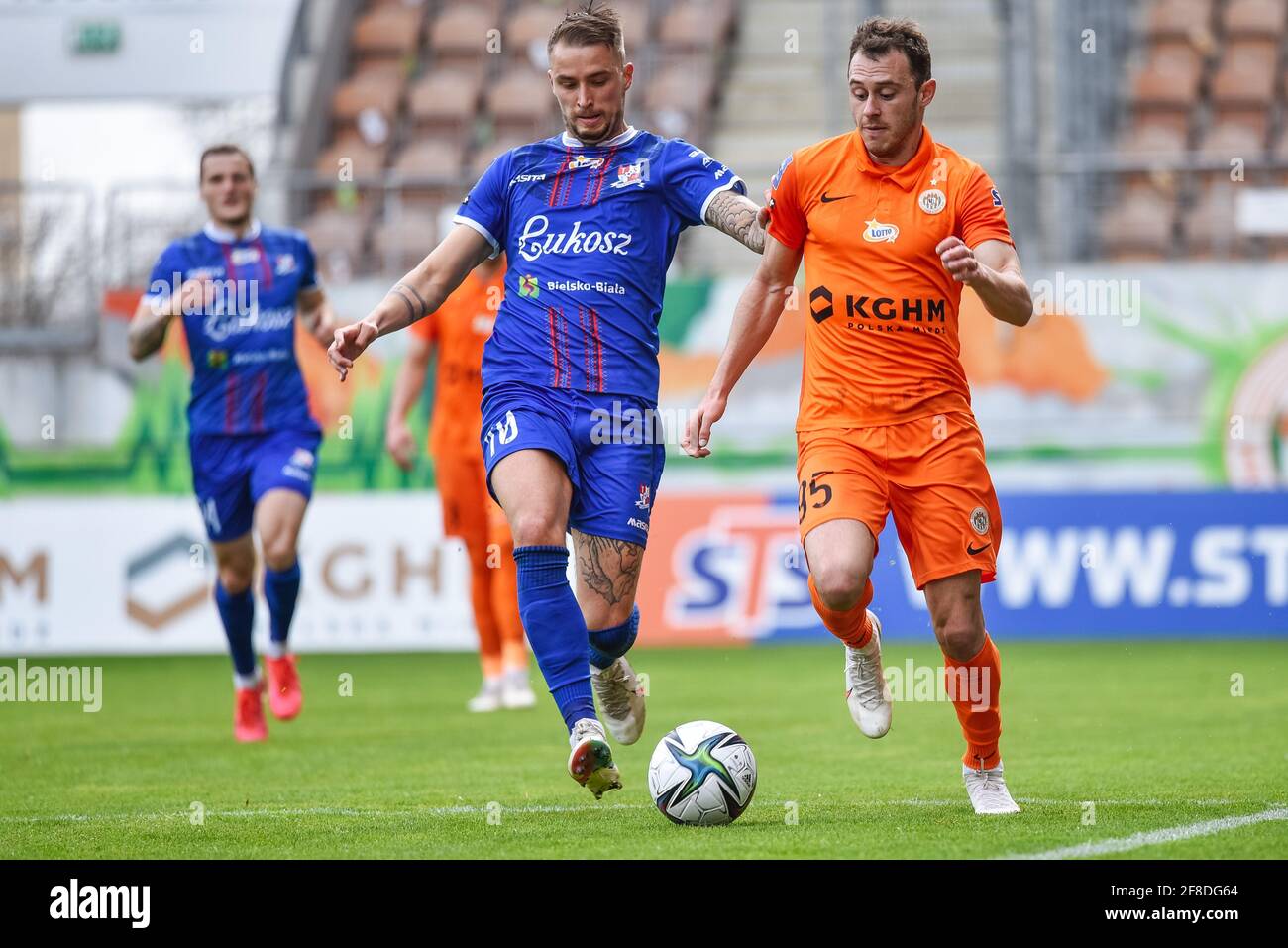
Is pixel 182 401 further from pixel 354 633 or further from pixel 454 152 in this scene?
pixel 454 152

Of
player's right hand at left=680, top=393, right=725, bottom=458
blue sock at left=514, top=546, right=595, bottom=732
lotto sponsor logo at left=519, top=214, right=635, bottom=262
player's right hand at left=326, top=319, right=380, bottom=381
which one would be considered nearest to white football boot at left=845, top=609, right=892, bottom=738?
player's right hand at left=680, top=393, right=725, bottom=458

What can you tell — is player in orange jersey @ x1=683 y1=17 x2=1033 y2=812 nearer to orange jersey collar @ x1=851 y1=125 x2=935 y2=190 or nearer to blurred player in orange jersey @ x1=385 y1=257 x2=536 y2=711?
orange jersey collar @ x1=851 y1=125 x2=935 y2=190

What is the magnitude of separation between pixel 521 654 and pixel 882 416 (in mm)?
5309

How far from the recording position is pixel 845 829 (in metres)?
5.93

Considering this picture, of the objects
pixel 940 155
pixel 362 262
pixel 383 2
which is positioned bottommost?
pixel 940 155

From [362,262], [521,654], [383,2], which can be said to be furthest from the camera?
[383,2]

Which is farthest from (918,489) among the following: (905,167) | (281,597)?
(281,597)

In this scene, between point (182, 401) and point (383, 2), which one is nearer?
point (182, 401)

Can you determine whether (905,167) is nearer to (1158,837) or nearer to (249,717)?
(1158,837)

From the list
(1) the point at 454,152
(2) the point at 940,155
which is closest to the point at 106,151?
(1) the point at 454,152

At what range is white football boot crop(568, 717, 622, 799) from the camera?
19.3 feet

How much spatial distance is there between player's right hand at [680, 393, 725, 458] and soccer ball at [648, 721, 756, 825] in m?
0.95

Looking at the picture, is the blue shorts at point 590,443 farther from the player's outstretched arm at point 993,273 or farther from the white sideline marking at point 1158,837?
the white sideline marking at point 1158,837

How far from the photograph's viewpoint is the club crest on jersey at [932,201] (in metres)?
6.14
